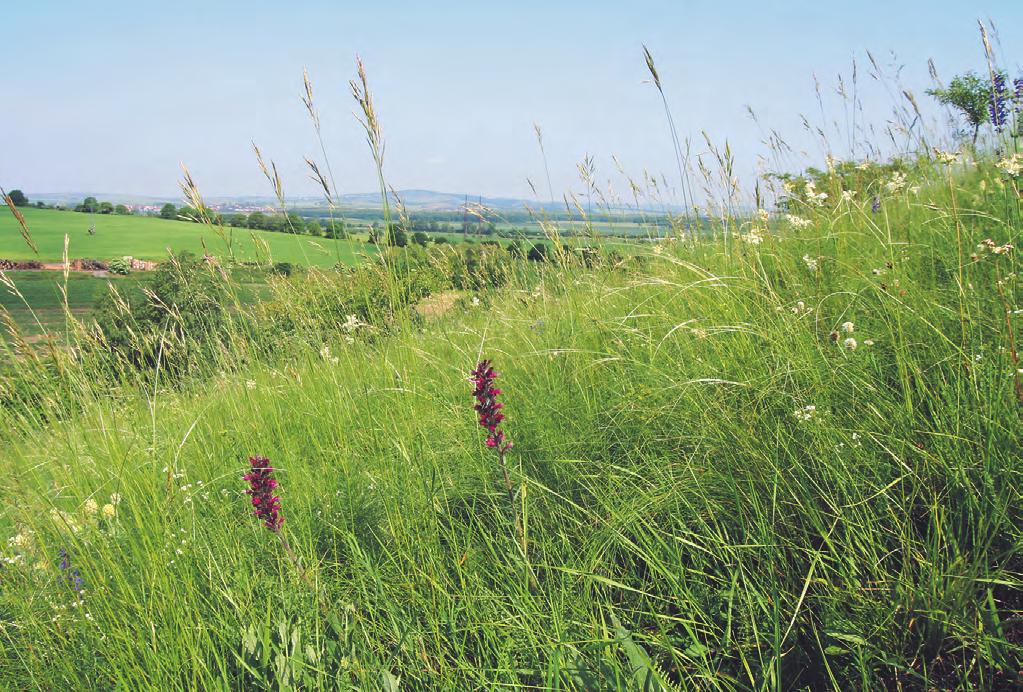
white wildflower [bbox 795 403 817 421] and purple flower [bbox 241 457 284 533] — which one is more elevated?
white wildflower [bbox 795 403 817 421]

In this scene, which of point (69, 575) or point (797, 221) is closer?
Result: point (69, 575)

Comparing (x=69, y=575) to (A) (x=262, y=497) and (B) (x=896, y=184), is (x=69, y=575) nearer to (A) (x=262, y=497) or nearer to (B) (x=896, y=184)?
(A) (x=262, y=497)

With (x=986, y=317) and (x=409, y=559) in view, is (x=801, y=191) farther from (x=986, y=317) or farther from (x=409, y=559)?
(x=409, y=559)

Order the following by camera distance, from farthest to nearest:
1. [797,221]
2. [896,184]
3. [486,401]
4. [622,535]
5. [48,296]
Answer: [896,184]
[797,221]
[48,296]
[622,535]
[486,401]

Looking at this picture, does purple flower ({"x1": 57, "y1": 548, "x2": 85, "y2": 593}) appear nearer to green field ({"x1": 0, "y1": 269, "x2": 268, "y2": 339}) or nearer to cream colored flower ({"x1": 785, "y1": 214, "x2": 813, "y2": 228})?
green field ({"x1": 0, "y1": 269, "x2": 268, "y2": 339})

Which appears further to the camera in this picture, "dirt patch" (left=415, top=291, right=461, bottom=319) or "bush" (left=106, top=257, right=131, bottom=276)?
"bush" (left=106, top=257, right=131, bottom=276)

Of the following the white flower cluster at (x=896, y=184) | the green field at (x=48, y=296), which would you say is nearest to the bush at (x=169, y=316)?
the green field at (x=48, y=296)

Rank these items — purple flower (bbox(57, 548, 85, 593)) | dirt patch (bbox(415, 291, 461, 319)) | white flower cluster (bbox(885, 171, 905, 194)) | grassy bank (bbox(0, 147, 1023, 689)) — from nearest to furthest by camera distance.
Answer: grassy bank (bbox(0, 147, 1023, 689)) → purple flower (bbox(57, 548, 85, 593)) → white flower cluster (bbox(885, 171, 905, 194)) → dirt patch (bbox(415, 291, 461, 319))

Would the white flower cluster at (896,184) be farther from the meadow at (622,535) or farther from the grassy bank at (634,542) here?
the grassy bank at (634,542)

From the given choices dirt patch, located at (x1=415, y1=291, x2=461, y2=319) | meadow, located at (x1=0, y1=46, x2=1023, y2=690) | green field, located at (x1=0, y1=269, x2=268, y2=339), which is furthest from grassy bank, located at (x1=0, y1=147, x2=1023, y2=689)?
dirt patch, located at (x1=415, y1=291, x2=461, y2=319)

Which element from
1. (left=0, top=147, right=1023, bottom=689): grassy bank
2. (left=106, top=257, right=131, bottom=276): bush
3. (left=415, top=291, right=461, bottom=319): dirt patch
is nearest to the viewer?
(left=0, top=147, right=1023, bottom=689): grassy bank

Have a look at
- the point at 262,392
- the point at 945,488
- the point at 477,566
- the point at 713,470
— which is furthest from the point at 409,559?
the point at 262,392

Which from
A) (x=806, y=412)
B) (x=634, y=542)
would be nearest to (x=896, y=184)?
(x=806, y=412)

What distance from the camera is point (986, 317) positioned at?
1.72 metres
